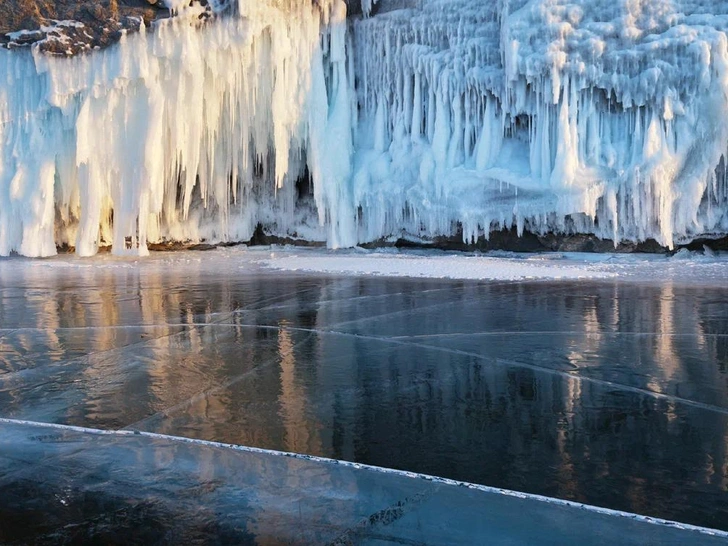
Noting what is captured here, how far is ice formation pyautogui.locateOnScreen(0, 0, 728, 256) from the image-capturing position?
13352mm

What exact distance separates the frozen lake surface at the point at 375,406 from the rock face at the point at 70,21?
8.10 metres

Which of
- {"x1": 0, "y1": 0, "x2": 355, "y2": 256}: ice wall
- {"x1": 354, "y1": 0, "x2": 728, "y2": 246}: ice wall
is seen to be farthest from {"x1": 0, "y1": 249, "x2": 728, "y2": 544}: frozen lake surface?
{"x1": 0, "y1": 0, "x2": 355, "y2": 256}: ice wall

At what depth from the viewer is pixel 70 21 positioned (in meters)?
14.6

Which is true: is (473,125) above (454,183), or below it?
above

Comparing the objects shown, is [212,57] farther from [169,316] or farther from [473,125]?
[169,316]

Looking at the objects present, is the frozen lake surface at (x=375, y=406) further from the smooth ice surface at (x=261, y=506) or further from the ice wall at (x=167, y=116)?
the ice wall at (x=167, y=116)

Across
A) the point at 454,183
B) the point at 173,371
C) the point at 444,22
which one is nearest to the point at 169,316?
the point at 173,371

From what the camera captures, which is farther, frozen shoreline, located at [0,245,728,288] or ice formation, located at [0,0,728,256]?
ice formation, located at [0,0,728,256]

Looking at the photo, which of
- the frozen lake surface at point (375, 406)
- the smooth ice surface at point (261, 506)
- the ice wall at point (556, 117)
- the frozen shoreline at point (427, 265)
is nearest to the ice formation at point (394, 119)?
the ice wall at point (556, 117)

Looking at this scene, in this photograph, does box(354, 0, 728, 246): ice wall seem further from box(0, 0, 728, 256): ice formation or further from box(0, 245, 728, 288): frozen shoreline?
box(0, 245, 728, 288): frozen shoreline

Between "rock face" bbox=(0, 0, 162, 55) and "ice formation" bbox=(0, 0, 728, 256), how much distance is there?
0.30 meters

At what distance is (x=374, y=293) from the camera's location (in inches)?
356

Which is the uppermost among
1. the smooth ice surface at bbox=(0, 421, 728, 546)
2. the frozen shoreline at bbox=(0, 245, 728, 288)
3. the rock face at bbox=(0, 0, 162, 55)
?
the rock face at bbox=(0, 0, 162, 55)

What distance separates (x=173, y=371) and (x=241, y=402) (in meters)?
0.95
